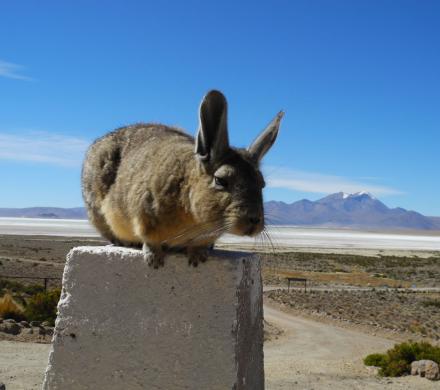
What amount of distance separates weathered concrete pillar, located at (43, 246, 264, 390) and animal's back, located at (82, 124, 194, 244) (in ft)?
1.00

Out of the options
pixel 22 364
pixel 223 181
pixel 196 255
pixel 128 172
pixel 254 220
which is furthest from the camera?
pixel 22 364

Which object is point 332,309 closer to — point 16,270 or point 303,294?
point 303,294

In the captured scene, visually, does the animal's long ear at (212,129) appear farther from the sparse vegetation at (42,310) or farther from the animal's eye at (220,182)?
the sparse vegetation at (42,310)

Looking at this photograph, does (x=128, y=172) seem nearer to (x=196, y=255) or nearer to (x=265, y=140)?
(x=196, y=255)

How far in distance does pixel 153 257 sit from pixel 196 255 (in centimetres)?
30

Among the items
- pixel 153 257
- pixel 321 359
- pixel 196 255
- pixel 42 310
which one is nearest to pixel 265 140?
pixel 196 255

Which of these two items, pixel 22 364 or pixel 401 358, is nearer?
pixel 22 364

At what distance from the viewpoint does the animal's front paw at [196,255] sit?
4043mm

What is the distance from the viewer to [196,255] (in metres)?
4.05

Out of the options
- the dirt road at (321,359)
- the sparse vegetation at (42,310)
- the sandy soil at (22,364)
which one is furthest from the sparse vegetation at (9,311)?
the dirt road at (321,359)

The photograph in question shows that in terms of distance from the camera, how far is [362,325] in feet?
80.1

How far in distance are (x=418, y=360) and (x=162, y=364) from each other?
13172 millimetres

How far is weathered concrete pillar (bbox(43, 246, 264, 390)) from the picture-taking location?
4.07m

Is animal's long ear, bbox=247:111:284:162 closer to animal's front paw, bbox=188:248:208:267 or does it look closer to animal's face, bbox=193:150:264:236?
animal's face, bbox=193:150:264:236
